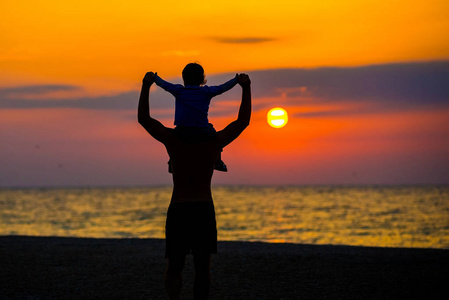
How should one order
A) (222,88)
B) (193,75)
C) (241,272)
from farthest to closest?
(241,272) → (193,75) → (222,88)

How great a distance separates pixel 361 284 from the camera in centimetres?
1095

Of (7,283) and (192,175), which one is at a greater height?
(192,175)

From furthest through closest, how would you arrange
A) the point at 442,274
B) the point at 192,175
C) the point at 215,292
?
the point at 442,274, the point at 215,292, the point at 192,175

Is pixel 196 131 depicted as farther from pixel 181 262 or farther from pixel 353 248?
pixel 353 248

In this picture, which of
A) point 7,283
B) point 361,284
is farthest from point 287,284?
point 7,283

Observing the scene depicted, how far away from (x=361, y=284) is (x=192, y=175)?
642 centimetres

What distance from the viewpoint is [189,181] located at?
17.8ft

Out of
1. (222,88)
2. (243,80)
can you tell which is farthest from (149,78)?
(243,80)

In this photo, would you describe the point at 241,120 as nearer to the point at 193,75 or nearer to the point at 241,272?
the point at 193,75

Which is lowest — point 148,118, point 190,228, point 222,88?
point 190,228

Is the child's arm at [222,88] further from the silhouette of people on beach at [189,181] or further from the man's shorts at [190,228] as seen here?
the man's shorts at [190,228]

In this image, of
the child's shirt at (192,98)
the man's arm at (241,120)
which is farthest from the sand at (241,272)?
the child's shirt at (192,98)

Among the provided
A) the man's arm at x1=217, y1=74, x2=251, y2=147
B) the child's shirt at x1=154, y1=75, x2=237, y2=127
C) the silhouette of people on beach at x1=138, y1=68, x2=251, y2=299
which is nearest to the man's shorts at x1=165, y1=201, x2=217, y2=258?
the silhouette of people on beach at x1=138, y1=68, x2=251, y2=299

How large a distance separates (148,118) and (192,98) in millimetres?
404
